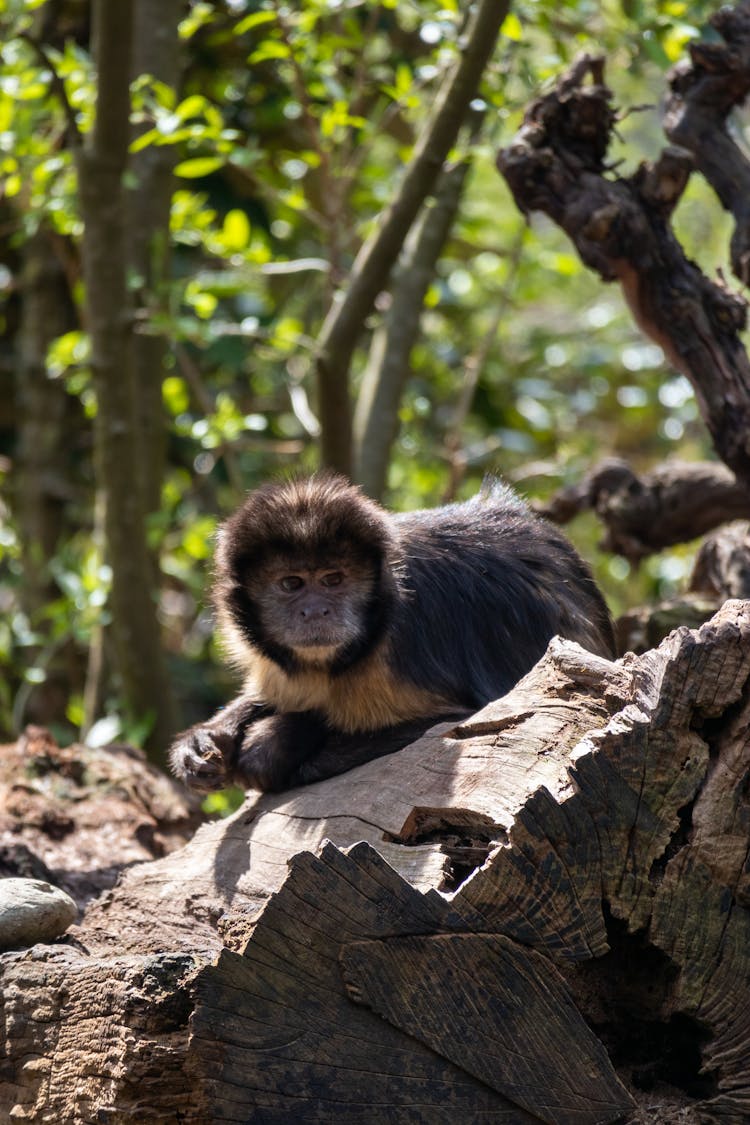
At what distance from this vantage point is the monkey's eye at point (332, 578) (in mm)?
4180

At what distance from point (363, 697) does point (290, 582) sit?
45cm

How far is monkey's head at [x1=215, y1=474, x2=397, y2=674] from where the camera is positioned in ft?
13.5

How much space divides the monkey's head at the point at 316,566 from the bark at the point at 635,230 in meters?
1.22

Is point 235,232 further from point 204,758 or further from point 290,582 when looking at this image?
point 204,758

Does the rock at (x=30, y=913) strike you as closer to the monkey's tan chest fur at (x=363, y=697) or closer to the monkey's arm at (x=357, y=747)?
the monkey's arm at (x=357, y=747)

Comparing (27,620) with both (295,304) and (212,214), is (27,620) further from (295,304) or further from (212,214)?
(295,304)

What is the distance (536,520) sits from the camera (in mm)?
4703

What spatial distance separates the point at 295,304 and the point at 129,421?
3.90 m

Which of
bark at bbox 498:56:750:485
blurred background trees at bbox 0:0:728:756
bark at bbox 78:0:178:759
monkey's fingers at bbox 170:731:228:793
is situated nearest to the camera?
monkey's fingers at bbox 170:731:228:793

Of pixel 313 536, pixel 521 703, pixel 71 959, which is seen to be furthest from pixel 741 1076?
pixel 313 536

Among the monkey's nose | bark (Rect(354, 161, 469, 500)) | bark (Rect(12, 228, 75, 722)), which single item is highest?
the monkey's nose

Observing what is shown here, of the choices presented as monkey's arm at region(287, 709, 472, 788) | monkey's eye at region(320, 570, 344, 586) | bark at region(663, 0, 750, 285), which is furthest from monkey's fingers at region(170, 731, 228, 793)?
bark at region(663, 0, 750, 285)

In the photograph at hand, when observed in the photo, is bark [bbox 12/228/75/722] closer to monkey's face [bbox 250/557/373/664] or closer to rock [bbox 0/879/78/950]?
monkey's face [bbox 250/557/373/664]

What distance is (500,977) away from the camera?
245cm
